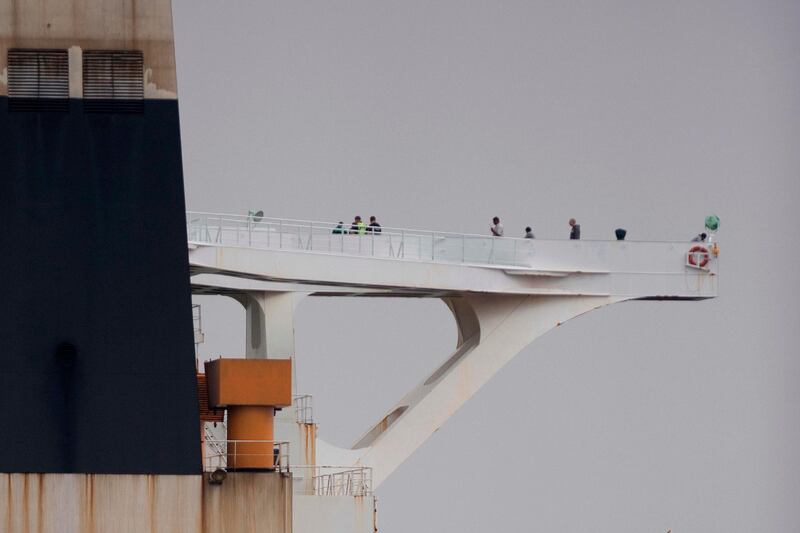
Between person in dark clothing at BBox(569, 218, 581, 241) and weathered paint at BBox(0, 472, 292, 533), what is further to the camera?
person in dark clothing at BBox(569, 218, 581, 241)

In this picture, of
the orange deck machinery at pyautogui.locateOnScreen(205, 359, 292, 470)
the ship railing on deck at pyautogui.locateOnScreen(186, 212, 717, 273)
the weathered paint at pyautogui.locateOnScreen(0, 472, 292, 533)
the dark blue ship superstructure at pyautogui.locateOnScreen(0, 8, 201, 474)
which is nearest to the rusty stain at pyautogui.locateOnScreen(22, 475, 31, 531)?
the weathered paint at pyautogui.locateOnScreen(0, 472, 292, 533)

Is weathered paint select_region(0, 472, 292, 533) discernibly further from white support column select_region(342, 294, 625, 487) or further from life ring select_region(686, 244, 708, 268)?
life ring select_region(686, 244, 708, 268)

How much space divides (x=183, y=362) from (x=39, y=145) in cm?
392

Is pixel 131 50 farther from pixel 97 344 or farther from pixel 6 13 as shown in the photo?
pixel 97 344

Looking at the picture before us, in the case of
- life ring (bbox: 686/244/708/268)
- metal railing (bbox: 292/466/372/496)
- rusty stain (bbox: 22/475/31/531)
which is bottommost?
metal railing (bbox: 292/466/372/496)

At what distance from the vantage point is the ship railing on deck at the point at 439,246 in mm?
54938

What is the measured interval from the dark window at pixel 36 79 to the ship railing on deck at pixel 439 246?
22007 mm

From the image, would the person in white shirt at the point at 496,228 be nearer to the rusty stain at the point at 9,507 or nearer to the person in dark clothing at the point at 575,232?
the person in dark clothing at the point at 575,232

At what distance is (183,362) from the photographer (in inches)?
1231

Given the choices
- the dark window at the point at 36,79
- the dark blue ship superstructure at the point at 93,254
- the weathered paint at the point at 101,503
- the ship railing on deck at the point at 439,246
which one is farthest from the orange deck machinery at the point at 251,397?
the ship railing on deck at the point at 439,246

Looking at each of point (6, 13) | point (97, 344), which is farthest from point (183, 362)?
point (6, 13)

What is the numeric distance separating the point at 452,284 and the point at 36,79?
90.7 ft

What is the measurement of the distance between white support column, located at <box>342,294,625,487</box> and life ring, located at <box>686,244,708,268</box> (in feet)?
8.27

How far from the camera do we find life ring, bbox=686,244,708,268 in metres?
59.7
